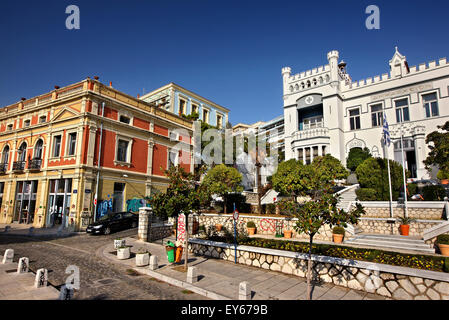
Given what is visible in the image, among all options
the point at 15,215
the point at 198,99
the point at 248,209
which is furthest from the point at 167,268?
the point at 198,99

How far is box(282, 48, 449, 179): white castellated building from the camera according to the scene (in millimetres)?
24953

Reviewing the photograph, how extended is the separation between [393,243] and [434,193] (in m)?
7.63

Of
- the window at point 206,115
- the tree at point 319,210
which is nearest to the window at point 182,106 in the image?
the window at point 206,115

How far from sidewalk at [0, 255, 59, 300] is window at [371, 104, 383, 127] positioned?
3183 centimetres

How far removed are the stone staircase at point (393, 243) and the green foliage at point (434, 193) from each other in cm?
622

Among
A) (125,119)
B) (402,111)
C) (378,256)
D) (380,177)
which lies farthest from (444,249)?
(125,119)

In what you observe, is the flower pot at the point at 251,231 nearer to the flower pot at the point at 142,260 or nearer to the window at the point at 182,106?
the flower pot at the point at 142,260

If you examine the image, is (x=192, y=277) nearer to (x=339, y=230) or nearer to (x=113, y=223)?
(x=339, y=230)

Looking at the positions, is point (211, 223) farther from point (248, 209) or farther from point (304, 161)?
point (304, 161)

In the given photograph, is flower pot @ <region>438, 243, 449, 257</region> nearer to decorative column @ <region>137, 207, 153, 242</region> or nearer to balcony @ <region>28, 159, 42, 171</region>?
decorative column @ <region>137, 207, 153, 242</region>

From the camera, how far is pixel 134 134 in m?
26.5

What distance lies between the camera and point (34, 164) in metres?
25.7

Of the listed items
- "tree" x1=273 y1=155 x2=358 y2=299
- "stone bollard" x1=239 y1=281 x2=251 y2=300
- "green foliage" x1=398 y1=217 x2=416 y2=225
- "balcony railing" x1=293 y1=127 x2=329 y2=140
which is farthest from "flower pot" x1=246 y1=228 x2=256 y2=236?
"balcony railing" x1=293 y1=127 x2=329 y2=140

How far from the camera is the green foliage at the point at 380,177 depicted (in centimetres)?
1939
